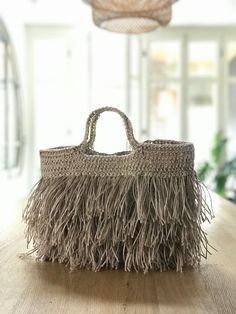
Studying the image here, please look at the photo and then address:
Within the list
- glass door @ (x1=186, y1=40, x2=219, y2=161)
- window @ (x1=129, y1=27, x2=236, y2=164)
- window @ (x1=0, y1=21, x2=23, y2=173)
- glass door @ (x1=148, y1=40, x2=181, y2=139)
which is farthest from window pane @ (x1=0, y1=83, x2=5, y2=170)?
glass door @ (x1=186, y1=40, x2=219, y2=161)

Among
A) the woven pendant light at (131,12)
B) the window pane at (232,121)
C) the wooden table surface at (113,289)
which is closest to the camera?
the wooden table surface at (113,289)

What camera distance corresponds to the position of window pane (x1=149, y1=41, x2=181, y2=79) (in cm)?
502

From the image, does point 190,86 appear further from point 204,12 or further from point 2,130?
point 2,130

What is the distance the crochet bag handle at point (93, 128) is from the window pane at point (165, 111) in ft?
14.4

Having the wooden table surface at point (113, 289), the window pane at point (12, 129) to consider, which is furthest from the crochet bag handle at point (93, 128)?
the window pane at point (12, 129)

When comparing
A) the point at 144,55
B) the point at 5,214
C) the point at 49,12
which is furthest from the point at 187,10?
the point at 5,214

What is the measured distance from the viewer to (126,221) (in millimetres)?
608

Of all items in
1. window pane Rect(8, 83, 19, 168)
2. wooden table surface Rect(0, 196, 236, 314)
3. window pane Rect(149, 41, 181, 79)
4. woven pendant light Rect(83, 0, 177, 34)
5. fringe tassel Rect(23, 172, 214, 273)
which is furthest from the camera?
window pane Rect(149, 41, 181, 79)

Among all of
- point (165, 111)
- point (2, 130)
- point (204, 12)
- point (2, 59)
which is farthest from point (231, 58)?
point (2, 130)

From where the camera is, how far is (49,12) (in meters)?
4.46

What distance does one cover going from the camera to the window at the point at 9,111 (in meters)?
4.08

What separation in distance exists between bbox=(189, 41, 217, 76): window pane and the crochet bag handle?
15.0 ft

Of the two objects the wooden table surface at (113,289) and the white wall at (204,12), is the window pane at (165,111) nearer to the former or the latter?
the white wall at (204,12)

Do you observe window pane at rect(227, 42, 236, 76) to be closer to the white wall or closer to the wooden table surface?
the white wall
